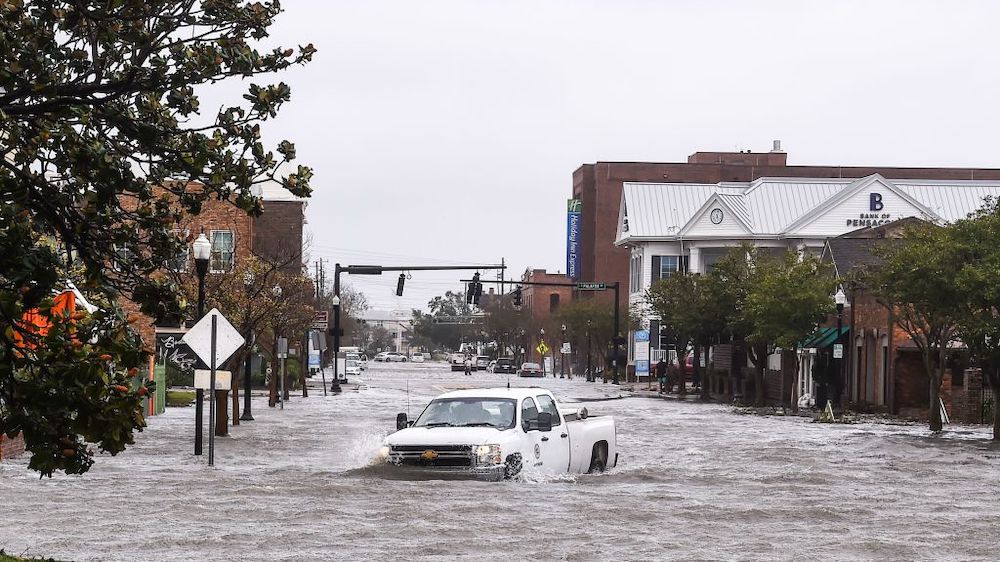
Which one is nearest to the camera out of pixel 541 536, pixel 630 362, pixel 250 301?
pixel 541 536

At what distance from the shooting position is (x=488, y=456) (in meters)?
20.9

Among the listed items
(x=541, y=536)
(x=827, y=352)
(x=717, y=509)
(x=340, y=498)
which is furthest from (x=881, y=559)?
(x=827, y=352)

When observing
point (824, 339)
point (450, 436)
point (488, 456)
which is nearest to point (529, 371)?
point (824, 339)

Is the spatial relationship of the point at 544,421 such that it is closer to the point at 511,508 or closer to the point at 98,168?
the point at 511,508

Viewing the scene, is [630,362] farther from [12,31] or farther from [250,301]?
[12,31]

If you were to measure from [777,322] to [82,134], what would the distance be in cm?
4654

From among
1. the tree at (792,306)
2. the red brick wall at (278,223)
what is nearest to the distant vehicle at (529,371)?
the red brick wall at (278,223)

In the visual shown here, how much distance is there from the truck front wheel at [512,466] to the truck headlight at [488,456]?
0.55 ft

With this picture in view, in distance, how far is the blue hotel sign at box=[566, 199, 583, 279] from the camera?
133500mm

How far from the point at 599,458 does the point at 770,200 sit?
7980cm

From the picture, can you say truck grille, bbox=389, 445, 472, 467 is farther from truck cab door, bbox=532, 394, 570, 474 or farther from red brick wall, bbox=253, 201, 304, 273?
red brick wall, bbox=253, 201, 304, 273

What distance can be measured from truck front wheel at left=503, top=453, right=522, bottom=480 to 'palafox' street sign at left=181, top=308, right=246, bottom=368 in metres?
6.10

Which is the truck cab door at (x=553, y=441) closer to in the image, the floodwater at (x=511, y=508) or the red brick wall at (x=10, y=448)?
the floodwater at (x=511, y=508)

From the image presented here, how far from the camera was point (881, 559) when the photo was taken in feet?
50.3
